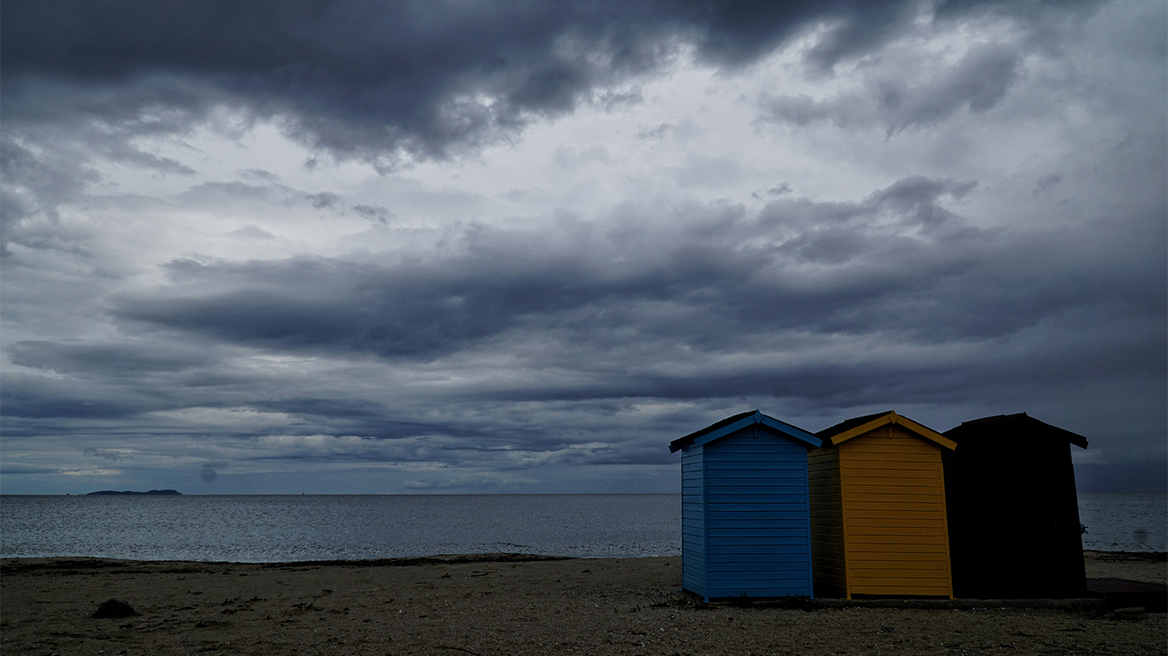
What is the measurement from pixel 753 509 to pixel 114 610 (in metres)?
12.7

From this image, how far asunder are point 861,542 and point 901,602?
125 centimetres

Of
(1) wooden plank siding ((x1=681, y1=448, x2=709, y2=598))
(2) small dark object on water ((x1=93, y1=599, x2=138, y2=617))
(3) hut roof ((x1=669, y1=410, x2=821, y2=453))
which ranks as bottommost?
(2) small dark object on water ((x1=93, y1=599, x2=138, y2=617))

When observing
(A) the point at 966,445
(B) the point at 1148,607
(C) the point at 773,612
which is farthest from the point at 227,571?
(B) the point at 1148,607

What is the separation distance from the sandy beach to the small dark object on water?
204 millimetres

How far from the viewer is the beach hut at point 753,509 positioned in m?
13.8

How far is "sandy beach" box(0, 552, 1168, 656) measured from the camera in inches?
413

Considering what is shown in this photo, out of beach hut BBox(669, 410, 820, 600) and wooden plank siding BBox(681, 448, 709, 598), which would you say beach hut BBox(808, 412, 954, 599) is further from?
wooden plank siding BBox(681, 448, 709, 598)

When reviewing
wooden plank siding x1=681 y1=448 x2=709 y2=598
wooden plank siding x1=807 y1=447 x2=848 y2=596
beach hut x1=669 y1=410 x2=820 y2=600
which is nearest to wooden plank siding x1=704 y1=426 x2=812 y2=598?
beach hut x1=669 y1=410 x2=820 y2=600

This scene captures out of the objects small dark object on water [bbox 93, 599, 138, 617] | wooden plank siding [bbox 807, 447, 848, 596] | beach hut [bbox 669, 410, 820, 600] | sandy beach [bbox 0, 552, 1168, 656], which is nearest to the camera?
sandy beach [bbox 0, 552, 1168, 656]

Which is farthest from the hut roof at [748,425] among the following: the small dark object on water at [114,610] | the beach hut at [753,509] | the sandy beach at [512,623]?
the small dark object on water at [114,610]

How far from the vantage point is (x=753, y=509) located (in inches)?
548

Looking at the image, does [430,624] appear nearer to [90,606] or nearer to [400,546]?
[90,606]

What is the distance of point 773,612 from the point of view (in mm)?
12883

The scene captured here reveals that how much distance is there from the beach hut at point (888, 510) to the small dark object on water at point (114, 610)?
13891 mm
